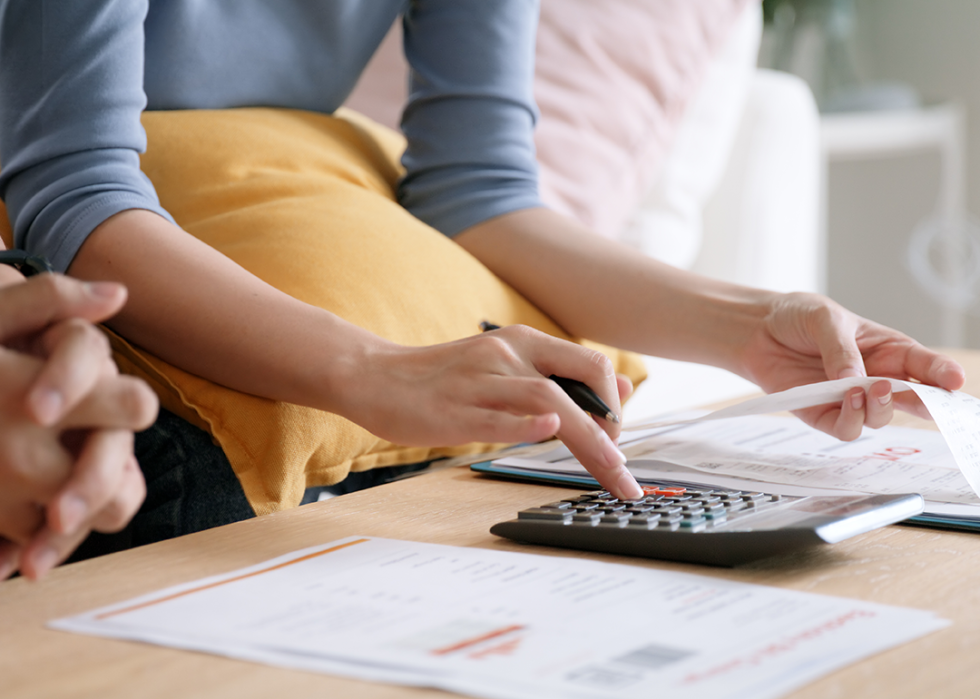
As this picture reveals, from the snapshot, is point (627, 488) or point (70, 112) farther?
point (70, 112)

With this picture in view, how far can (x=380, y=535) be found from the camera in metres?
0.53

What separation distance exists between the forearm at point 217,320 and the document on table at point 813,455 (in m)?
0.14

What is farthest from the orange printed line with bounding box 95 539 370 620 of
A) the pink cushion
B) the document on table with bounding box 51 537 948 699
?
the pink cushion

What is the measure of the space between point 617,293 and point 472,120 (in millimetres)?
236

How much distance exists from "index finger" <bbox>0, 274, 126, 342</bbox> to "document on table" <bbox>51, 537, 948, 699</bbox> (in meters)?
0.12

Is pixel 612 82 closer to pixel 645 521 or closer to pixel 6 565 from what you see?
pixel 645 521

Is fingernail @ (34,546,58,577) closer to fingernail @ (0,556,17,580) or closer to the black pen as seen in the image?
fingernail @ (0,556,17,580)

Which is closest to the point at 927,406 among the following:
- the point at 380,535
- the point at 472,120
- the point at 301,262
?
the point at 380,535

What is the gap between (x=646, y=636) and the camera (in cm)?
36

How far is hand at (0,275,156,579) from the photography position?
37 centimetres

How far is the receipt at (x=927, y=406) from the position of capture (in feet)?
1.90

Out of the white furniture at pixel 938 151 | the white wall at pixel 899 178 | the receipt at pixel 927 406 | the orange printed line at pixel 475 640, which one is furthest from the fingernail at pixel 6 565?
the white wall at pixel 899 178

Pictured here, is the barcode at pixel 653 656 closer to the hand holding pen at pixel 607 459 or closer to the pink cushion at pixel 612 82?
the hand holding pen at pixel 607 459

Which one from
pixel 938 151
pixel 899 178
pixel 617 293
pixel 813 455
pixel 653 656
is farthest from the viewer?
pixel 899 178
